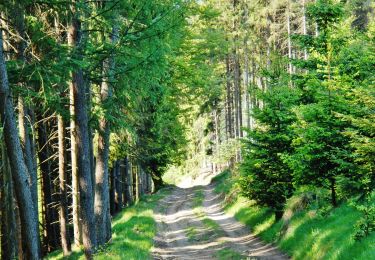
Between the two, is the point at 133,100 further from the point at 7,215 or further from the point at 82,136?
the point at 7,215

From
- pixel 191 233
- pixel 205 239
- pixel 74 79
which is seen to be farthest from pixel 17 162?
pixel 191 233

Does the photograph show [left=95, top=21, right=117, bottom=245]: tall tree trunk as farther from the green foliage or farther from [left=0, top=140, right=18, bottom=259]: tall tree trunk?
the green foliage

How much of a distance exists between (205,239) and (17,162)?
9.99 m

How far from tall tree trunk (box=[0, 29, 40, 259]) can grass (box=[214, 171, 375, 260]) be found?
262 inches

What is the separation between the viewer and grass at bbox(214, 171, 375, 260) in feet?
30.3

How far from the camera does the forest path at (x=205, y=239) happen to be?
1403 cm

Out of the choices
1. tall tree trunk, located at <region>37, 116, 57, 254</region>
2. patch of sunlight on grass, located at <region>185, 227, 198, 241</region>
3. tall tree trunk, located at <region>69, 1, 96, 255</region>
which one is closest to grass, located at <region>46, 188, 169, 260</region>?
patch of sunlight on grass, located at <region>185, 227, 198, 241</region>

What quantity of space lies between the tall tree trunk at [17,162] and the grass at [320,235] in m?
6.64

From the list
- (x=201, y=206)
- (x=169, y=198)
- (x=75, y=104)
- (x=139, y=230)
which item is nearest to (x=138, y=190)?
(x=169, y=198)

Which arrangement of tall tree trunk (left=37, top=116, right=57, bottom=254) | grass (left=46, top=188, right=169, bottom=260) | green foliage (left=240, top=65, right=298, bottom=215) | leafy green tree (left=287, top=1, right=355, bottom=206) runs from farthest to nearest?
tall tree trunk (left=37, top=116, right=57, bottom=254), green foliage (left=240, top=65, right=298, bottom=215), grass (left=46, top=188, right=169, bottom=260), leafy green tree (left=287, top=1, right=355, bottom=206)

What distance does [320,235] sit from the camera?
11.7m

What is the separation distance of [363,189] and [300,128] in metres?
3.49

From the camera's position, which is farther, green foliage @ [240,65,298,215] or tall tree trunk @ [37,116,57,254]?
tall tree trunk @ [37,116,57,254]

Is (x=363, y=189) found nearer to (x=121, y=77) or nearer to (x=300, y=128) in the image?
(x=300, y=128)
